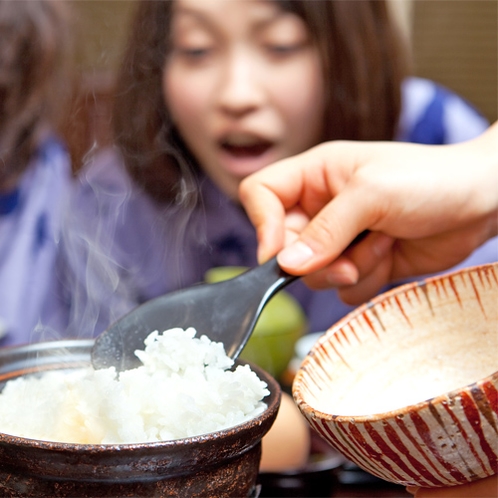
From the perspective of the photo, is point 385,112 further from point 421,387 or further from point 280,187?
point 421,387

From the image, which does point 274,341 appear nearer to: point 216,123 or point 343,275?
point 343,275

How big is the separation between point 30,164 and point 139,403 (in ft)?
Answer: 6.99

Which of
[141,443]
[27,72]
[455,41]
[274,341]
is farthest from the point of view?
[455,41]

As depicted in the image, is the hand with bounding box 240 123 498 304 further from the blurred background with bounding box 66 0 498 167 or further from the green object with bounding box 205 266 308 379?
the blurred background with bounding box 66 0 498 167

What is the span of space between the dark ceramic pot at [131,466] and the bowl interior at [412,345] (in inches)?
9.6

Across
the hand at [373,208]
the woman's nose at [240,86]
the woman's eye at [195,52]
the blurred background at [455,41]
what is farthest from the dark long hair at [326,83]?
the blurred background at [455,41]

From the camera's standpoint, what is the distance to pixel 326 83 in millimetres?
2043

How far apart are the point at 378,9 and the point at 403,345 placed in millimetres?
1497

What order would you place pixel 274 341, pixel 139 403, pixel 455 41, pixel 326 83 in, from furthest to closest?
pixel 455 41, pixel 326 83, pixel 274 341, pixel 139 403

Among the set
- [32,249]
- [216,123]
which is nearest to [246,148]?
[216,123]

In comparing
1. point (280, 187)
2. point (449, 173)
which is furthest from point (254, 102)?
point (449, 173)

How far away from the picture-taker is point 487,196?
1.32 metres

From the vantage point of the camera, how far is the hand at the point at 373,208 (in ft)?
3.92

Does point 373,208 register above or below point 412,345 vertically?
above
